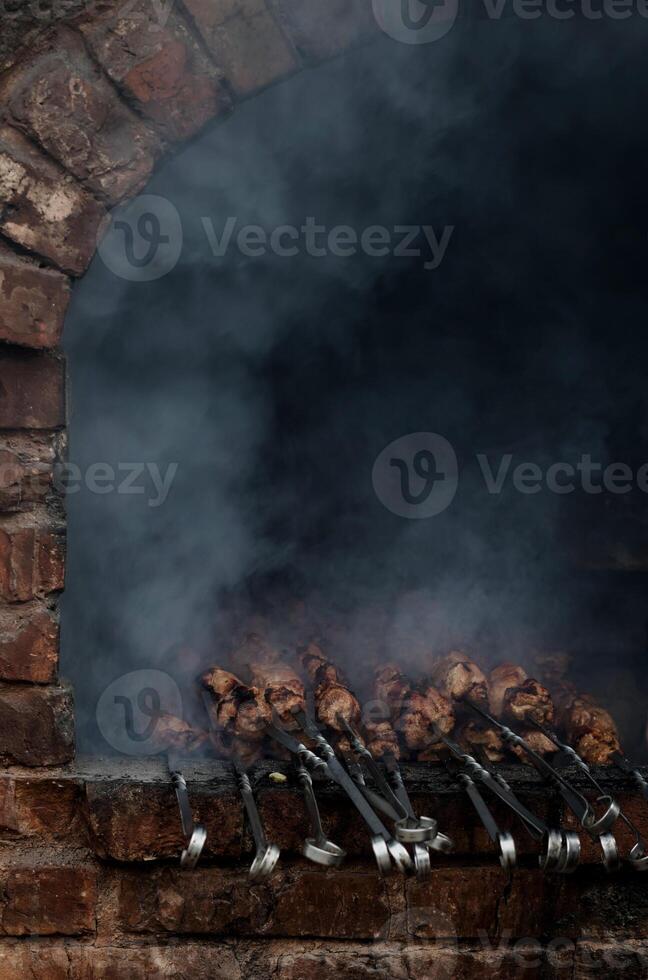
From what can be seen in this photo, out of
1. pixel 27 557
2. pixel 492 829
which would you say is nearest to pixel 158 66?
pixel 27 557

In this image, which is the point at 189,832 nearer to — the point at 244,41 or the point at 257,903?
the point at 257,903

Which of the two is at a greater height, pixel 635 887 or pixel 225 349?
pixel 225 349

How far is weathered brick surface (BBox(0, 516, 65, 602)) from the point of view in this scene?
179 centimetres

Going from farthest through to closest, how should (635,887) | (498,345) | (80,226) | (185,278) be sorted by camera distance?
(498,345) < (185,278) < (635,887) < (80,226)

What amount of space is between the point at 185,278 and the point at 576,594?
1.36 m

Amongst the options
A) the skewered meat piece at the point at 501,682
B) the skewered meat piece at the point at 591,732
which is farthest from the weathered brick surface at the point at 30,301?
the skewered meat piece at the point at 591,732

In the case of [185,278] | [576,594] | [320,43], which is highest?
[320,43]

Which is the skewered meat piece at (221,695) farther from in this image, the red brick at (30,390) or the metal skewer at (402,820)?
the red brick at (30,390)

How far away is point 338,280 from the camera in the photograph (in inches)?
97.0

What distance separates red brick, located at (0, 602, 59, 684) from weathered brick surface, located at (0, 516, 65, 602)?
1.3 inches

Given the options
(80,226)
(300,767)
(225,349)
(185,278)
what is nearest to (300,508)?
(225,349)

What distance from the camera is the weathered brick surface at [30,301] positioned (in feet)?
5.65

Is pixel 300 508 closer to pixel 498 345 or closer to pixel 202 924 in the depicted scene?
pixel 498 345

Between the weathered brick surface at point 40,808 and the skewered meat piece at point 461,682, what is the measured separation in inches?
34.9
